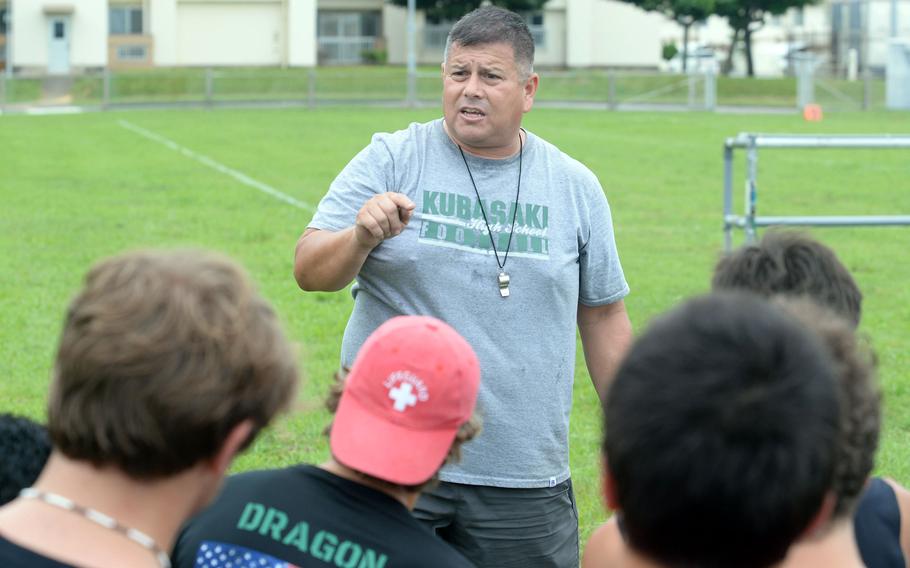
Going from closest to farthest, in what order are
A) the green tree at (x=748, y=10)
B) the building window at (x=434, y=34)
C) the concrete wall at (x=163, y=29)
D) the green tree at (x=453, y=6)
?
the green tree at (x=748, y=10)
the concrete wall at (x=163, y=29)
the green tree at (x=453, y=6)
the building window at (x=434, y=34)

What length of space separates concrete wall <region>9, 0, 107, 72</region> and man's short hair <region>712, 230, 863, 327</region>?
59.2 m

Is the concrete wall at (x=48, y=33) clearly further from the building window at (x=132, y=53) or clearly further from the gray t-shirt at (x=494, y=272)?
the gray t-shirt at (x=494, y=272)

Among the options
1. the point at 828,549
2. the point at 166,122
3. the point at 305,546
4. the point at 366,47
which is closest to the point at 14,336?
the point at 305,546

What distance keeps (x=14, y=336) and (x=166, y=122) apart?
2548 centimetres

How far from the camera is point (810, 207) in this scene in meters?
17.7

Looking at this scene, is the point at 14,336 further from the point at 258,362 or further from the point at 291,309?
the point at 258,362

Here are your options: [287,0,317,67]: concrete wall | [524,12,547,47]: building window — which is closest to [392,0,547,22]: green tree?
[287,0,317,67]: concrete wall

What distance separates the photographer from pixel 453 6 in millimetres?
61969

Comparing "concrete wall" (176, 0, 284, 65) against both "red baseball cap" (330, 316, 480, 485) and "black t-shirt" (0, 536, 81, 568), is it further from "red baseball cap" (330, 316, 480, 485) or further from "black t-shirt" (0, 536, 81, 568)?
"black t-shirt" (0, 536, 81, 568)

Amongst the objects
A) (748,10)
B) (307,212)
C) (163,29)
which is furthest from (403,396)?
(163,29)

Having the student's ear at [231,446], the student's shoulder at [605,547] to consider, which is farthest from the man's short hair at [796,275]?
the student's ear at [231,446]

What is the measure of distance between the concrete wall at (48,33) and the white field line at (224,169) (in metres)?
28.6

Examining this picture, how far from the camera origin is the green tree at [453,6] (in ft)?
201

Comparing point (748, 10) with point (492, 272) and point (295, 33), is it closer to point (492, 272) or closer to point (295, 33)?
point (295, 33)
